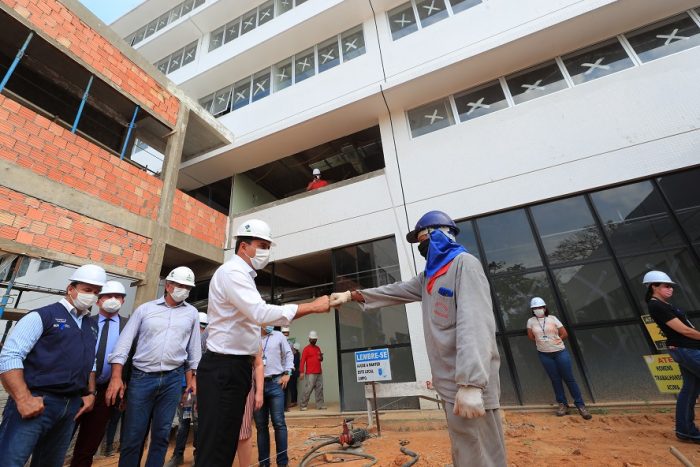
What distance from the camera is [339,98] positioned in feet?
27.4

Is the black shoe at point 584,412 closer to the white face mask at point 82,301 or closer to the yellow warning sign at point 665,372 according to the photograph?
the yellow warning sign at point 665,372

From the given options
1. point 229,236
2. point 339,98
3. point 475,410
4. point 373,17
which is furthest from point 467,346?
point 373,17

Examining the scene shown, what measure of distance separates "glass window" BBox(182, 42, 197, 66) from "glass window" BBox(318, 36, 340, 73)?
5929mm

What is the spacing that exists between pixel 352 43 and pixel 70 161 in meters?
7.45

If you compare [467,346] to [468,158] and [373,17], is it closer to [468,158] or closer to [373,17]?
[468,158]

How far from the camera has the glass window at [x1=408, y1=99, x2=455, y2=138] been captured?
7.44 meters

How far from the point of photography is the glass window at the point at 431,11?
315 inches

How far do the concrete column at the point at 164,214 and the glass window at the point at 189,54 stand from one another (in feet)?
18.2

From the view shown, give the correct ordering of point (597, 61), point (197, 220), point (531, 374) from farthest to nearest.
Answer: point (197, 220), point (597, 61), point (531, 374)

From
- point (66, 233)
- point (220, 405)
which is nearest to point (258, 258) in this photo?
point (220, 405)

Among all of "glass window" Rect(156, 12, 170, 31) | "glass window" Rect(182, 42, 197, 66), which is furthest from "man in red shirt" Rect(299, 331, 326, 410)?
"glass window" Rect(156, 12, 170, 31)

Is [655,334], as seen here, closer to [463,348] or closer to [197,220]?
[463,348]

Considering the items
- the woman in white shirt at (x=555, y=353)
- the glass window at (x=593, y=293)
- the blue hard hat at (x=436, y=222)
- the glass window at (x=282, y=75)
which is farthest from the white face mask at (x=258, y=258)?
the glass window at (x=282, y=75)

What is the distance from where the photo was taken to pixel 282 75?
10.1 meters
